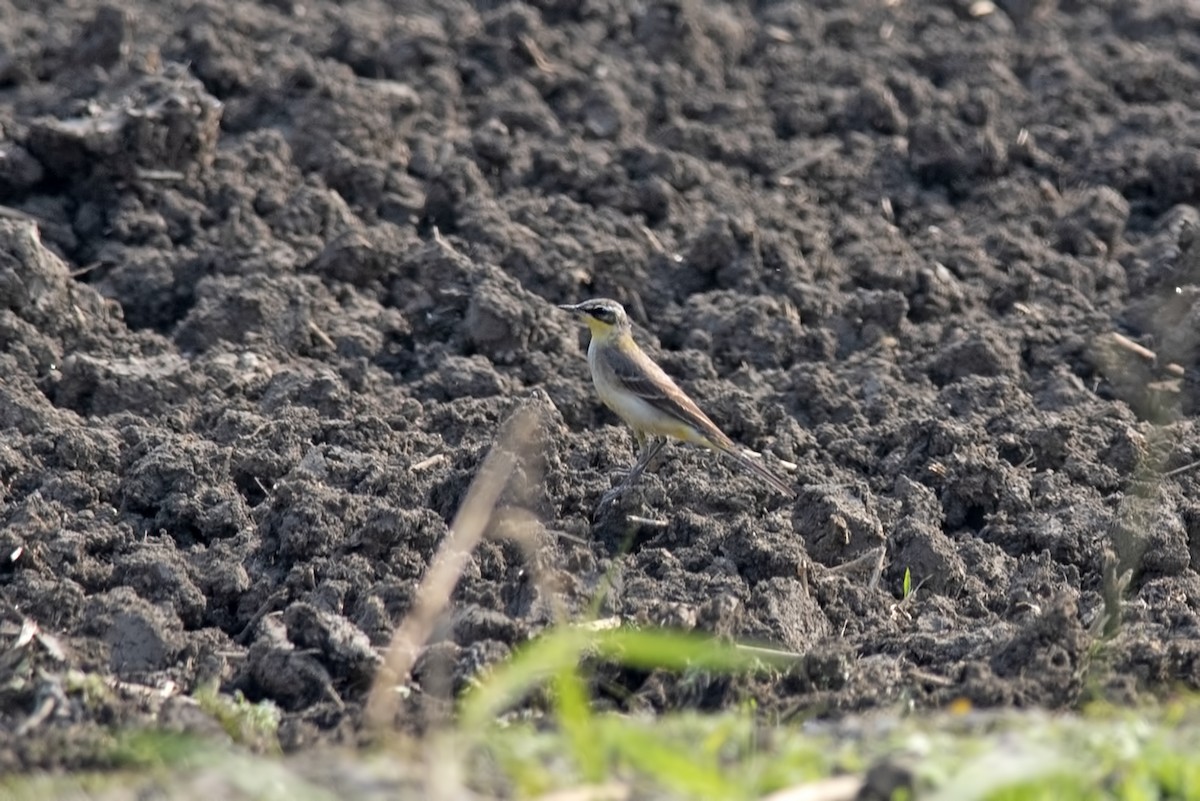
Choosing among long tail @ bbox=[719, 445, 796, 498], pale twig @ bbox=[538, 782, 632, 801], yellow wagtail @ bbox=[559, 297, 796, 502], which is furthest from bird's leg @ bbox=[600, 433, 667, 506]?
pale twig @ bbox=[538, 782, 632, 801]

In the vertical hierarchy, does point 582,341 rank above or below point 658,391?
below

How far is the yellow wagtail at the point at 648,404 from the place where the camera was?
898 centimetres

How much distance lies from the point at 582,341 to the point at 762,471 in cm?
192

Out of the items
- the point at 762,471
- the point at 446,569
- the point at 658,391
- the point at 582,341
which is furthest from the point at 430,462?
the point at 582,341

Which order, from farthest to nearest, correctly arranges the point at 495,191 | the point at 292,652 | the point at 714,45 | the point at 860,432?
1. the point at 714,45
2. the point at 495,191
3. the point at 860,432
4. the point at 292,652

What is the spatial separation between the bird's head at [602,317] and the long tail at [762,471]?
3.78ft

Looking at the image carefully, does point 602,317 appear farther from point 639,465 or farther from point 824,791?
point 824,791

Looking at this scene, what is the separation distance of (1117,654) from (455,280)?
456 cm

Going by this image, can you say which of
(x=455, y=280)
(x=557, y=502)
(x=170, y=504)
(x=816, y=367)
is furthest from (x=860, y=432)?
(x=170, y=504)

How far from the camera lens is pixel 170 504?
8188 millimetres

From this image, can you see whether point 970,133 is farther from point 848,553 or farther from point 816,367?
point 848,553

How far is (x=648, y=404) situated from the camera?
914cm

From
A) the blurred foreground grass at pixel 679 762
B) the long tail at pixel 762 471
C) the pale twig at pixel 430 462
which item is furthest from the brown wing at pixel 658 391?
the blurred foreground grass at pixel 679 762

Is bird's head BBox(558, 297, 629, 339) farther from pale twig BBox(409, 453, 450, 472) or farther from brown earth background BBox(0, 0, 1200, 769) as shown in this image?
pale twig BBox(409, 453, 450, 472)
